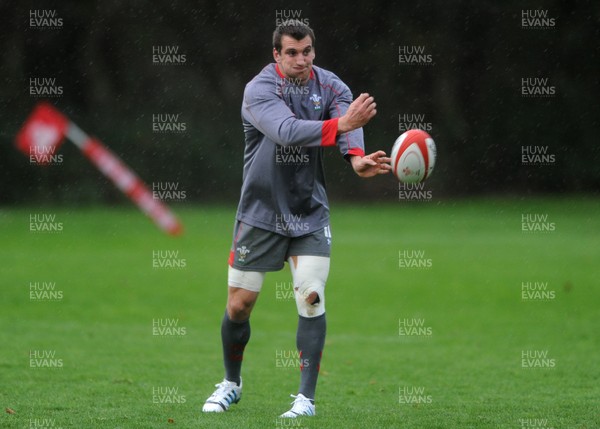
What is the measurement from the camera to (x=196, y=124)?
24.7 metres

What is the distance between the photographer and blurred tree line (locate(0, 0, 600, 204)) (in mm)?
24469

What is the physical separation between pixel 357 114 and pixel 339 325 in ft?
21.8

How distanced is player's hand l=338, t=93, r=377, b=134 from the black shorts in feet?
2.68

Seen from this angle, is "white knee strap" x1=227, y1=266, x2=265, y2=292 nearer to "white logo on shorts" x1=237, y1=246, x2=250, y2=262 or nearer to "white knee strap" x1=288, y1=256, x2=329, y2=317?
"white logo on shorts" x1=237, y1=246, x2=250, y2=262

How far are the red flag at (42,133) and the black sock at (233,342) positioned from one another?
57.6 ft

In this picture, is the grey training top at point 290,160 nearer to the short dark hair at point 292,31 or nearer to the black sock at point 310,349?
the short dark hair at point 292,31

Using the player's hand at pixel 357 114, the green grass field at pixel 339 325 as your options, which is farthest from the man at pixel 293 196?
the green grass field at pixel 339 325

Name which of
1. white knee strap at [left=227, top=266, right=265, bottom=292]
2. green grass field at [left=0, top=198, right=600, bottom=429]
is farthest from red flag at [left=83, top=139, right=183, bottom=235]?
white knee strap at [left=227, top=266, right=265, bottom=292]

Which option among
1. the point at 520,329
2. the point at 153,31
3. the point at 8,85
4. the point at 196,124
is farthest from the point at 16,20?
the point at 520,329

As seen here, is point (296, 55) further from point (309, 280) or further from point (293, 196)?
point (309, 280)

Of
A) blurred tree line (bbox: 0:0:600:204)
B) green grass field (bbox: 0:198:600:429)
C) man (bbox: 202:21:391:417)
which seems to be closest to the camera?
man (bbox: 202:21:391:417)

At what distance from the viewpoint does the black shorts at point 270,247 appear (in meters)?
6.01

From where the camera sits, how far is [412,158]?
5.72 meters

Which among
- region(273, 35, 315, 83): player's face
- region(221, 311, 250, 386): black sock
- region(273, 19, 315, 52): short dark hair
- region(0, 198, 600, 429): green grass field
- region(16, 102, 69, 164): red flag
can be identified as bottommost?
region(0, 198, 600, 429): green grass field
